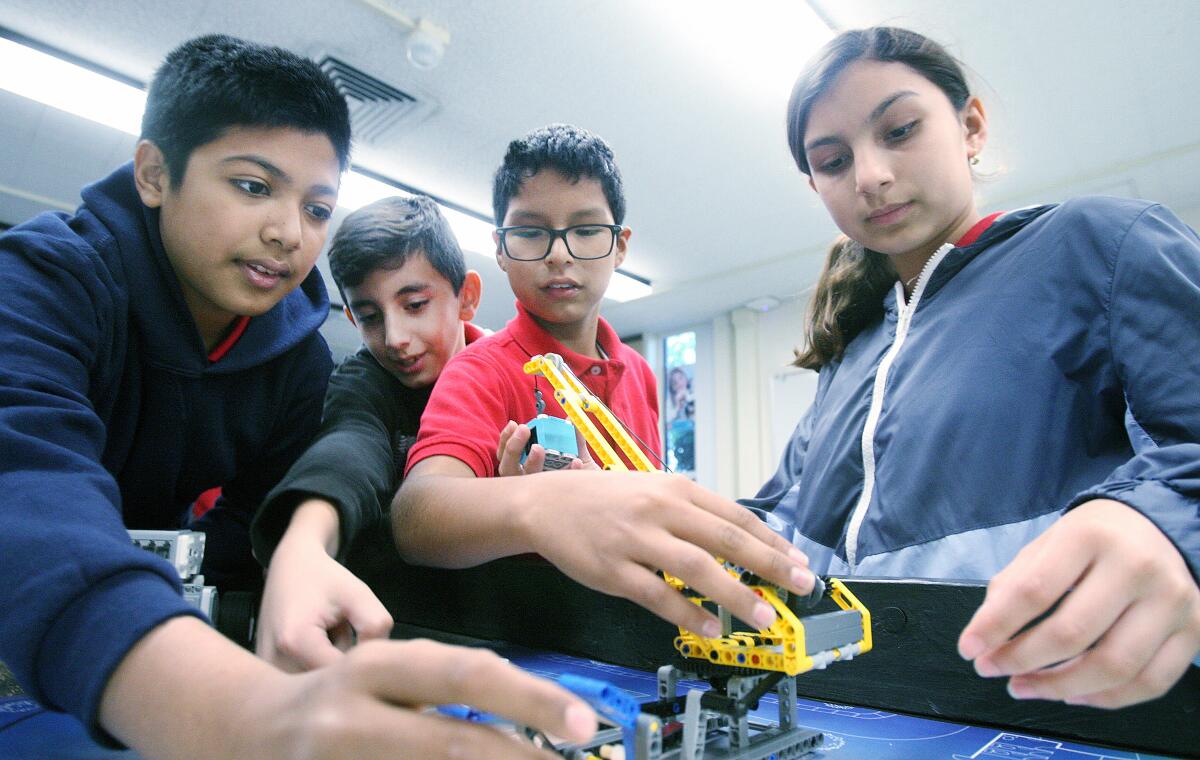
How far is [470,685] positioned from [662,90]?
10.4 ft

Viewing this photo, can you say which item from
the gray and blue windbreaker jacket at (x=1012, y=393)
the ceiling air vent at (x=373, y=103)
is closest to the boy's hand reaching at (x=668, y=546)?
the gray and blue windbreaker jacket at (x=1012, y=393)

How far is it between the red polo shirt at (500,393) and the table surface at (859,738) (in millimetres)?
337

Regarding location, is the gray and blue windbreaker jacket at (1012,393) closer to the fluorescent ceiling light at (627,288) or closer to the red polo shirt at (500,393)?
the red polo shirt at (500,393)

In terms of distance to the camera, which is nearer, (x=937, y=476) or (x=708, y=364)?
(x=937, y=476)

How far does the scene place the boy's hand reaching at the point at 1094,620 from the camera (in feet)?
1.46

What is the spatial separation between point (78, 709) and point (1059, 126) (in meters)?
4.15

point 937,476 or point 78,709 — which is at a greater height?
point 937,476

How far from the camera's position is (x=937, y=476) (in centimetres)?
92

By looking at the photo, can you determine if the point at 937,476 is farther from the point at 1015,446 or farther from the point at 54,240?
the point at 54,240

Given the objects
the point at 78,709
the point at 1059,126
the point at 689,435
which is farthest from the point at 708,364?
the point at 78,709

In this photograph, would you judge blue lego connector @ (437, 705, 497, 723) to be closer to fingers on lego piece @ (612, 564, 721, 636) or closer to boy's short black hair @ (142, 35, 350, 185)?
fingers on lego piece @ (612, 564, 721, 636)

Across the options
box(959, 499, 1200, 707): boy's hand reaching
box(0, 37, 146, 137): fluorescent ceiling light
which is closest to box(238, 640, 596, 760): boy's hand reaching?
box(959, 499, 1200, 707): boy's hand reaching

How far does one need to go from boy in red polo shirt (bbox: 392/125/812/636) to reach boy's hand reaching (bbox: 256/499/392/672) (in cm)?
13

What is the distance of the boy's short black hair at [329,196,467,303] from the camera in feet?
4.48
